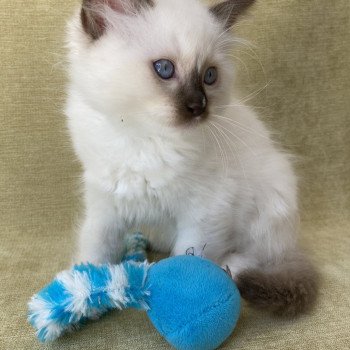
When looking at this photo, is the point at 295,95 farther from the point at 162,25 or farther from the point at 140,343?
the point at 140,343

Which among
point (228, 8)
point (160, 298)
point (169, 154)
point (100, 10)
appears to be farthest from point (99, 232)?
point (228, 8)

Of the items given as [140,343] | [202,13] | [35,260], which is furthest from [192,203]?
[35,260]

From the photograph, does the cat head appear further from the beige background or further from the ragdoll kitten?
the beige background

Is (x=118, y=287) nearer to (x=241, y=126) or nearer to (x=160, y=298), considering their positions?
(x=160, y=298)

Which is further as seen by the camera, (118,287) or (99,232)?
(99,232)

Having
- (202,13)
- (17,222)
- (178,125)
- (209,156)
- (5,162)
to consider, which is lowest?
(17,222)

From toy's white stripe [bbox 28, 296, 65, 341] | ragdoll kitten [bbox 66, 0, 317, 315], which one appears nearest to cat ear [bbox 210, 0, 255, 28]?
ragdoll kitten [bbox 66, 0, 317, 315]

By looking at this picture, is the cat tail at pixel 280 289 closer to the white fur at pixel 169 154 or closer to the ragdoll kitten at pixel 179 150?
the ragdoll kitten at pixel 179 150
